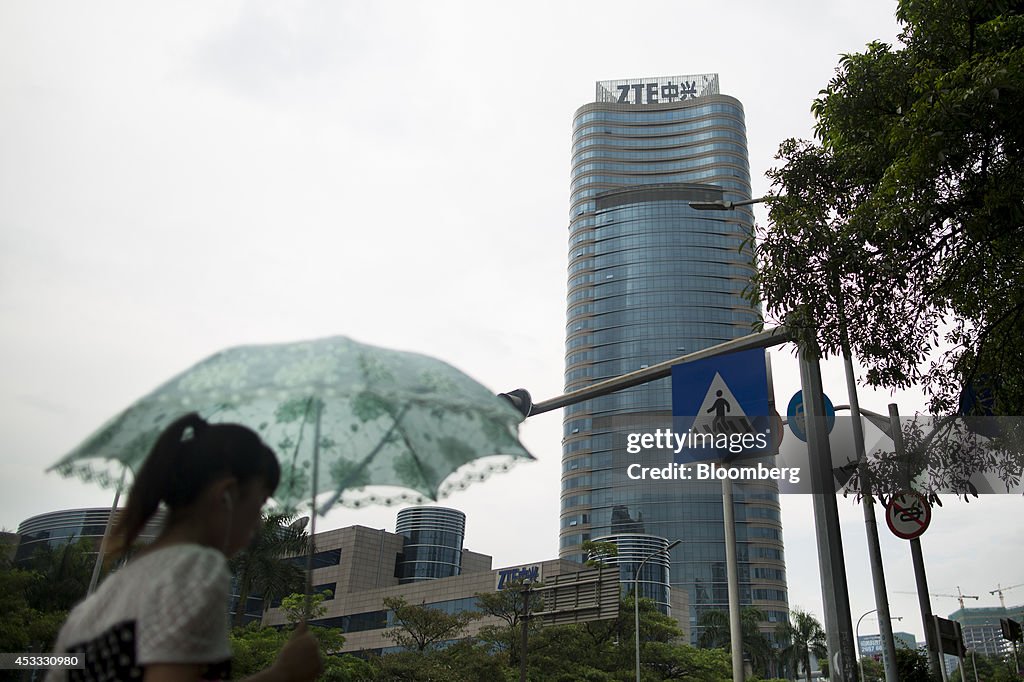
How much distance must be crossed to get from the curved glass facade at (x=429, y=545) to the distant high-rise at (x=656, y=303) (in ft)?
106

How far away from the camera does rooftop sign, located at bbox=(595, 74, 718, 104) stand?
146m

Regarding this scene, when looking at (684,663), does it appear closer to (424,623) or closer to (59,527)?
(424,623)

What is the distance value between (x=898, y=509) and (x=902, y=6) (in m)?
6.99

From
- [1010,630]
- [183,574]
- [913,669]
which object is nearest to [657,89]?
[913,669]

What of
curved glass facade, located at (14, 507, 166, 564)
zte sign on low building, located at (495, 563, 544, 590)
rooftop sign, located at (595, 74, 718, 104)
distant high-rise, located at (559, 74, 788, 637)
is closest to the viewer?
curved glass facade, located at (14, 507, 166, 564)

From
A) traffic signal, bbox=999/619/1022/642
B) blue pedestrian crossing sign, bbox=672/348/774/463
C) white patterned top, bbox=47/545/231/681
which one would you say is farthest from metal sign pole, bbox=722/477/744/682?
white patterned top, bbox=47/545/231/681

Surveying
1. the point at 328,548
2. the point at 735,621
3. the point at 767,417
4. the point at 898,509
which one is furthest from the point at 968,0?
the point at 328,548

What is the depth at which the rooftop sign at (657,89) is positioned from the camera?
478 feet

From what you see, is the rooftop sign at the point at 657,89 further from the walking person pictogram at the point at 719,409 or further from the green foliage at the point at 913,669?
the walking person pictogram at the point at 719,409

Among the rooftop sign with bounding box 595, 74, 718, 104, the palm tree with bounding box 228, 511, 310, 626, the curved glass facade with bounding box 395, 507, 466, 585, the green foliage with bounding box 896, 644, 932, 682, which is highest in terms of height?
the rooftop sign with bounding box 595, 74, 718, 104

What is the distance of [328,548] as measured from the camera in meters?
75.6

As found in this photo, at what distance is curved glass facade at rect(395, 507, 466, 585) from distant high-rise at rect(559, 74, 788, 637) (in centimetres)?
3217

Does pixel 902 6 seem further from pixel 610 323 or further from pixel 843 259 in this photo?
pixel 610 323

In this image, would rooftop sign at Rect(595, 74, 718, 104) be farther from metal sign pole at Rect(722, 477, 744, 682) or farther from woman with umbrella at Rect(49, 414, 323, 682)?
woman with umbrella at Rect(49, 414, 323, 682)
